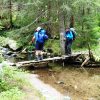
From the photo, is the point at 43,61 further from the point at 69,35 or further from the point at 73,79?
the point at 73,79

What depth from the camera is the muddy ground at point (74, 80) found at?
1238 cm

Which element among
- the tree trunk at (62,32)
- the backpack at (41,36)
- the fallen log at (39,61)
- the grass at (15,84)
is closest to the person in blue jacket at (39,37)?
the backpack at (41,36)

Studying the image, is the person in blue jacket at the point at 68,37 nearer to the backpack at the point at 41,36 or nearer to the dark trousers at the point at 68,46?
the dark trousers at the point at 68,46

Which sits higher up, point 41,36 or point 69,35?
point 41,36

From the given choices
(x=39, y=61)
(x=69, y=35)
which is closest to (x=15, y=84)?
(x=39, y=61)

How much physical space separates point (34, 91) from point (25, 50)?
10.7 meters

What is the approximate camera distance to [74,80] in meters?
14.5

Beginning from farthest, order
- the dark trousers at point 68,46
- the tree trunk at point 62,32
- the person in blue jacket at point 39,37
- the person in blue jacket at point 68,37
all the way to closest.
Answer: the tree trunk at point 62,32
the dark trousers at point 68,46
the person in blue jacket at point 68,37
the person in blue jacket at point 39,37

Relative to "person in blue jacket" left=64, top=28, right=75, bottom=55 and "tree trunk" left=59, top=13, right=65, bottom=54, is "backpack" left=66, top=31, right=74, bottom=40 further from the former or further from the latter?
"tree trunk" left=59, top=13, right=65, bottom=54

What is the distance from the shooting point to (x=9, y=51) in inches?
864

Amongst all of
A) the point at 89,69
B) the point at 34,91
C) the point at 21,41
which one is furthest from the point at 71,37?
the point at 34,91

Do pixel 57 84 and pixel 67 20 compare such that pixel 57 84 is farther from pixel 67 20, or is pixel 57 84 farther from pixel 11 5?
pixel 11 5

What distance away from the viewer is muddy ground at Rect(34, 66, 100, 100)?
12.4 metres

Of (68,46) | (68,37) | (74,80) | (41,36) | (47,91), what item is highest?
(41,36)
